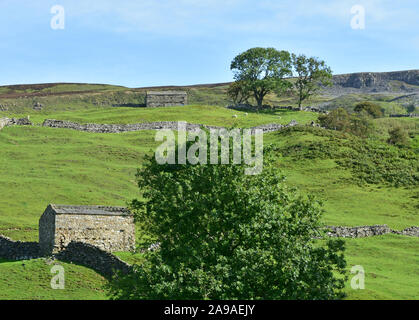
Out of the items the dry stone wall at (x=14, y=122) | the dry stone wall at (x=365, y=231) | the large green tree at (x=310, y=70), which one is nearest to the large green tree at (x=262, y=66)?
the large green tree at (x=310, y=70)

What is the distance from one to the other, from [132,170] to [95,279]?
36.2 meters

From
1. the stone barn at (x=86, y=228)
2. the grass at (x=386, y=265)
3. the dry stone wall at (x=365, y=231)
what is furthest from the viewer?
the dry stone wall at (x=365, y=231)

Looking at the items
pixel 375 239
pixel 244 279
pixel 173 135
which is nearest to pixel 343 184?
pixel 375 239

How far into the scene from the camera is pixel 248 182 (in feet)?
113

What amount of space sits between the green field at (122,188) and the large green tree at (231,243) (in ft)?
16.4

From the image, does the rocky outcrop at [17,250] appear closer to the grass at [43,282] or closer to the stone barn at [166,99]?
the grass at [43,282]

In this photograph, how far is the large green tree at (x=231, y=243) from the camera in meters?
29.7

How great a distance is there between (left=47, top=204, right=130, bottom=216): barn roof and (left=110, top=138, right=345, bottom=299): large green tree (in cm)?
1116

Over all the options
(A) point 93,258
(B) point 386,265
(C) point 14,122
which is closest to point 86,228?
(A) point 93,258

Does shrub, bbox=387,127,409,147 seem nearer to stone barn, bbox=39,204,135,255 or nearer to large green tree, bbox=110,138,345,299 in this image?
stone barn, bbox=39,204,135,255

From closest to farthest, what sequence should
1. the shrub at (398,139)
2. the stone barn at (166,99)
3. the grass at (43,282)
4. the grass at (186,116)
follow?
1. the grass at (43,282)
2. the shrub at (398,139)
3. the grass at (186,116)
4. the stone barn at (166,99)

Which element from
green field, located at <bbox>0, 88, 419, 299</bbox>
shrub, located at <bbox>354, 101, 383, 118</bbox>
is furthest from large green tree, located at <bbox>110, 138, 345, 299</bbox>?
Answer: shrub, located at <bbox>354, 101, 383, 118</bbox>

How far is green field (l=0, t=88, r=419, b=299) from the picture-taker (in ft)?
132

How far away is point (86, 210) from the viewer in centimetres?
4656
